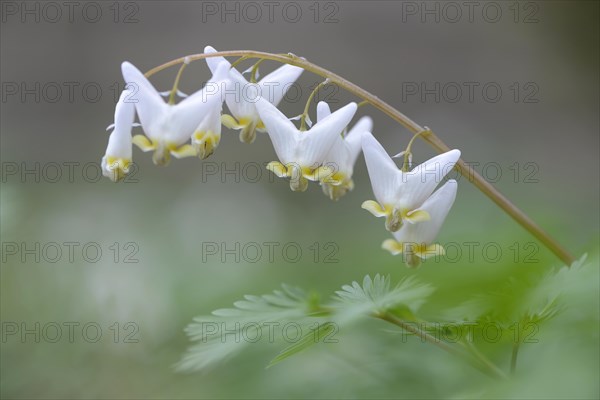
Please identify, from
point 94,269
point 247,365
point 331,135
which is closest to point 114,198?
point 94,269

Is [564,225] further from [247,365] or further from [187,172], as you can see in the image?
[187,172]

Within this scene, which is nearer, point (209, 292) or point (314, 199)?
point (209, 292)

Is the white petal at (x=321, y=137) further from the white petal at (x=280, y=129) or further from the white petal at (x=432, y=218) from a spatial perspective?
the white petal at (x=432, y=218)

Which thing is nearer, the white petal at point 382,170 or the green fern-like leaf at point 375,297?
the green fern-like leaf at point 375,297

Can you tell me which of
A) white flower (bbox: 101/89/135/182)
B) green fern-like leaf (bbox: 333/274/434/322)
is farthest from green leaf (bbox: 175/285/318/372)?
white flower (bbox: 101/89/135/182)

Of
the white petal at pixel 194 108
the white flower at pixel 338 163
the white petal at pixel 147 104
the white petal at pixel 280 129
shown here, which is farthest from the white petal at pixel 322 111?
the white petal at pixel 147 104

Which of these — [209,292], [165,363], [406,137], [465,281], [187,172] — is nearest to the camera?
[465,281]

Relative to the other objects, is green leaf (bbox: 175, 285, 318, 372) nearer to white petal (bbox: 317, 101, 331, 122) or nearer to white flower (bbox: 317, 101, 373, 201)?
white flower (bbox: 317, 101, 373, 201)
